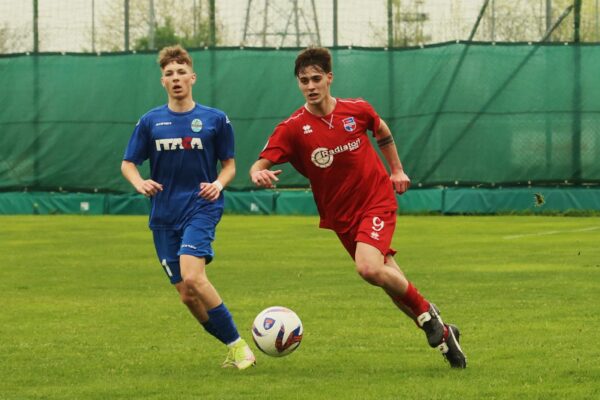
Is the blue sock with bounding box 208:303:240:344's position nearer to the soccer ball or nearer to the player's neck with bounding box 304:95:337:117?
the soccer ball

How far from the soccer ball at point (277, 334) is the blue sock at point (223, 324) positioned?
0.59 feet

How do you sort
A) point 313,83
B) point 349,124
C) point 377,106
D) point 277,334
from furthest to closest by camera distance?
point 377,106 < point 349,124 < point 313,83 < point 277,334

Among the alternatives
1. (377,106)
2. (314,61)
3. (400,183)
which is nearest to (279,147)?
(314,61)

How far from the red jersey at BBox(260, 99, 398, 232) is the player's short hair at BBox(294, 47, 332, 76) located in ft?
0.92

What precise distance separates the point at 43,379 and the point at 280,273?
6.50 meters

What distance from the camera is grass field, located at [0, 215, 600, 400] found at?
724 centimetres

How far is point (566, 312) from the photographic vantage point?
10242 millimetres

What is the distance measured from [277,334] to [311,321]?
2.08 metres

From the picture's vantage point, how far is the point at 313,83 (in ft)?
26.7

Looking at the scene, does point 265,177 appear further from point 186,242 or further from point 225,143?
point 225,143

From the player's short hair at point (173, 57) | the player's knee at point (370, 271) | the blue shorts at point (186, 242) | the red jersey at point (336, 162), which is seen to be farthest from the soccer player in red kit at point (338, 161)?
the player's short hair at point (173, 57)

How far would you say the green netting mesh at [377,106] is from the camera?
24.1 meters

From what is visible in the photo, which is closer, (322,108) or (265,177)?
(265,177)

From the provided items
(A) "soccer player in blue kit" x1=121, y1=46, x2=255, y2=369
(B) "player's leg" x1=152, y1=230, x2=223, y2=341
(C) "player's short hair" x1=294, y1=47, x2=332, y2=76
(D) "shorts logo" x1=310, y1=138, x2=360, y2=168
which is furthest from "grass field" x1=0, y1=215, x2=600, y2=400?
(C) "player's short hair" x1=294, y1=47, x2=332, y2=76
